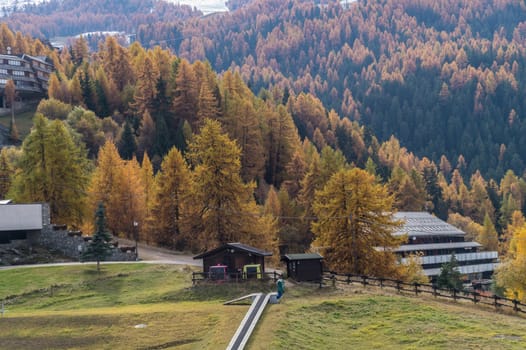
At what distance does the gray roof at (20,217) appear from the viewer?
68562 millimetres

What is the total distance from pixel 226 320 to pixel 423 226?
261 feet

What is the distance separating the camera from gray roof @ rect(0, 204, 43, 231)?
6856 cm

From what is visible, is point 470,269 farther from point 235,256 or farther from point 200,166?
point 235,256

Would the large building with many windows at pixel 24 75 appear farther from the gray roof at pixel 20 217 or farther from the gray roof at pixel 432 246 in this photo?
the gray roof at pixel 432 246

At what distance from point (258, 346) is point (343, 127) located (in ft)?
436

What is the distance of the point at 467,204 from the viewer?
17588 cm

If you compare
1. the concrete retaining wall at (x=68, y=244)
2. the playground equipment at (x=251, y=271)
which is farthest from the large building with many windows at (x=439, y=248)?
the playground equipment at (x=251, y=271)

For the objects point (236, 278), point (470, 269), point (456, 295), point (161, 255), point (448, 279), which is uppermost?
point (161, 255)

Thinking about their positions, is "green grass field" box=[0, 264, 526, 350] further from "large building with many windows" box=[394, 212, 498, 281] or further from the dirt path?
"large building with many windows" box=[394, 212, 498, 281]

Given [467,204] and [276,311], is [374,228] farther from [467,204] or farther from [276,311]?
[467,204]

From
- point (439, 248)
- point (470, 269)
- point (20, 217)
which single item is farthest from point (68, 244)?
point (470, 269)

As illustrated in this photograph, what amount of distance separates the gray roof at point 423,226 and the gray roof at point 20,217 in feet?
202

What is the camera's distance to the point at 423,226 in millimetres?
114125

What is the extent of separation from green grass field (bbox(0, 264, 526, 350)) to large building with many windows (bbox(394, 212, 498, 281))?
59.5 meters
